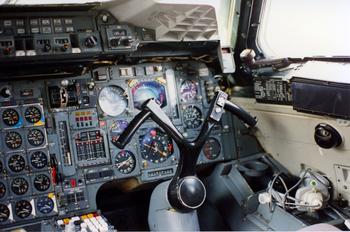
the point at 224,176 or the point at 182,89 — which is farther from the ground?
the point at 182,89

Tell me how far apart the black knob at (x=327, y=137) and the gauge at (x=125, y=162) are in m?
1.92

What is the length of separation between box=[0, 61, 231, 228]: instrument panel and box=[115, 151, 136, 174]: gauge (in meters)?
0.01

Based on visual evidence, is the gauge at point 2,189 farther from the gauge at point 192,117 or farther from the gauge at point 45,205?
the gauge at point 192,117

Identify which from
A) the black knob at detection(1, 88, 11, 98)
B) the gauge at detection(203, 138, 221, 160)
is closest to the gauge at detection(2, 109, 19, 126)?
the black knob at detection(1, 88, 11, 98)

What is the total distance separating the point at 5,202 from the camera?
3170 mm

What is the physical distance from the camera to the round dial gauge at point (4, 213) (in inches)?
123

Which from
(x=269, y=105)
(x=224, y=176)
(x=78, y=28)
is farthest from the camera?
(x=224, y=176)

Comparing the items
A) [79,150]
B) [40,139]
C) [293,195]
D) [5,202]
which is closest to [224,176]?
[293,195]

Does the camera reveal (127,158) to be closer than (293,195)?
No

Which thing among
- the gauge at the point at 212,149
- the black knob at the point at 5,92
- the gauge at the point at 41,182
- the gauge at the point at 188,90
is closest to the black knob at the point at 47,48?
the black knob at the point at 5,92

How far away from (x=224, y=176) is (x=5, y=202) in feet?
7.64

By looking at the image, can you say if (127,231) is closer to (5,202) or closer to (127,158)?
(127,158)

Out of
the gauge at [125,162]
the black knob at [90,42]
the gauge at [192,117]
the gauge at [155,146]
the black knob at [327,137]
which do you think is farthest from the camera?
the gauge at [192,117]

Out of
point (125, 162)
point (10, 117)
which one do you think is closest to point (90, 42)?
point (10, 117)
